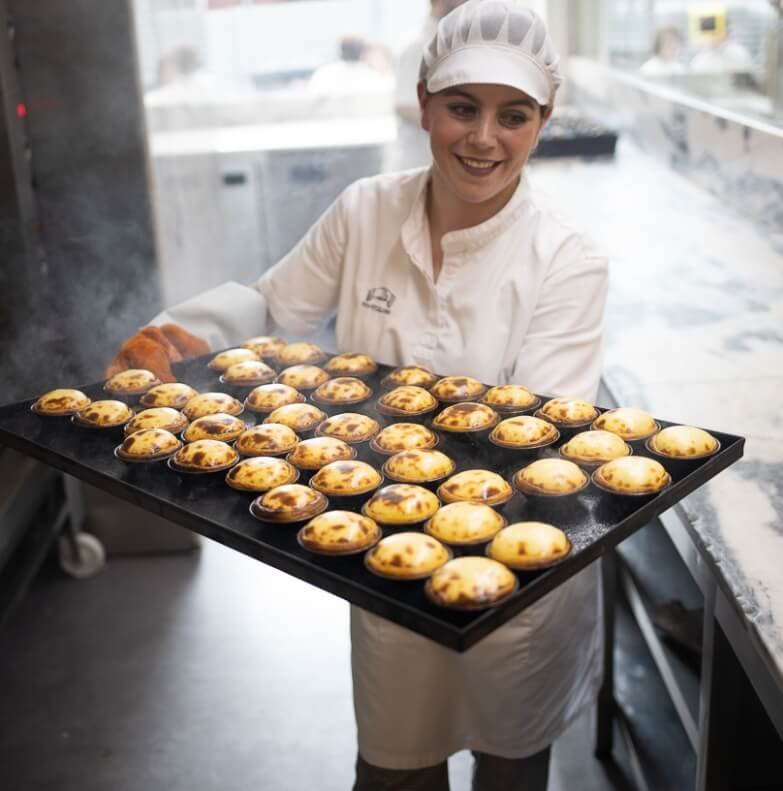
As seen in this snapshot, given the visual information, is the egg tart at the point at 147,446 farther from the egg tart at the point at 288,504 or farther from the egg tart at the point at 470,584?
the egg tart at the point at 470,584

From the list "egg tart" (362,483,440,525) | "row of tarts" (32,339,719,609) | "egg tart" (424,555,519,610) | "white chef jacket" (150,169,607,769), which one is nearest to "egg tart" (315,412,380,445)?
"row of tarts" (32,339,719,609)

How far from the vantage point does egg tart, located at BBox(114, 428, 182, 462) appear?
1.33 meters

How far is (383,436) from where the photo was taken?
4.51ft

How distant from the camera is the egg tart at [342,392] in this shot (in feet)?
5.09

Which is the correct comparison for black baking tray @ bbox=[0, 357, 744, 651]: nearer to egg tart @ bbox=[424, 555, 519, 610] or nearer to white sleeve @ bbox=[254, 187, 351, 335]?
egg tart @ bbox=[424, 555, 519, 610]

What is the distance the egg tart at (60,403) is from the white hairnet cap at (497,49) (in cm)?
79

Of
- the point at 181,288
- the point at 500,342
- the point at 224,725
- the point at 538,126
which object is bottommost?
the point at 224,725

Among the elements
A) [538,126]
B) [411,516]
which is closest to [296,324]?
[538,126]

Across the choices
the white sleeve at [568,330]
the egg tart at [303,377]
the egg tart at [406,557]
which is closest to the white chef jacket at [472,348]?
the white sleeve at [568,330]

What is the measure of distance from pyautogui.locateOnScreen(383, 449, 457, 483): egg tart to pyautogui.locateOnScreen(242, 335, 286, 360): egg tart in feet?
1.87

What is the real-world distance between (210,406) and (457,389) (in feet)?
1.33

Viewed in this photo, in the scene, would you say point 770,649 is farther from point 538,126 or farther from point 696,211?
point 696,211

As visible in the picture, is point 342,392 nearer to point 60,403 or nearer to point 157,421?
point 157,421

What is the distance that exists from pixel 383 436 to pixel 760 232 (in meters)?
1.94
